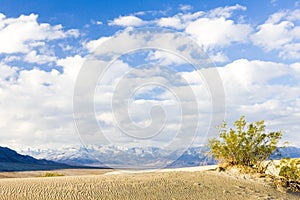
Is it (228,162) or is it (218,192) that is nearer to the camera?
(218,192)

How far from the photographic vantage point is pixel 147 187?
1323 cm

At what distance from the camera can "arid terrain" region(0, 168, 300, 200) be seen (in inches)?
478

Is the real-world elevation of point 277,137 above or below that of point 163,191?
above

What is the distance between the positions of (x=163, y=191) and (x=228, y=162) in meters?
4.96

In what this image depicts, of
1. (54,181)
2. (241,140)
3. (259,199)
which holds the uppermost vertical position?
(241,140)

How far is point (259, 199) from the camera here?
13391 mm

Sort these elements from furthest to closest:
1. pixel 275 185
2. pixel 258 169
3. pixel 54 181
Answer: pixel 258 169 → pixel 275 185 → pixel 54 181

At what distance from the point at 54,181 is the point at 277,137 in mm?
8843

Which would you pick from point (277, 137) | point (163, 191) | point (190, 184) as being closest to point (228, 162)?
point (277, 137)

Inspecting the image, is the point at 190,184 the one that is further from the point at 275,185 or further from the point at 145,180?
the point at 275,185

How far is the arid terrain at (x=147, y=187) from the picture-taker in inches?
478

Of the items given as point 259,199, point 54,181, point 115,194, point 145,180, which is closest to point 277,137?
point 259,199

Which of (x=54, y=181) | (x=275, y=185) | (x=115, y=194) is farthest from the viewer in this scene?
(x=275, y=185)

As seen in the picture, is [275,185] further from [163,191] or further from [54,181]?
[54,181]
